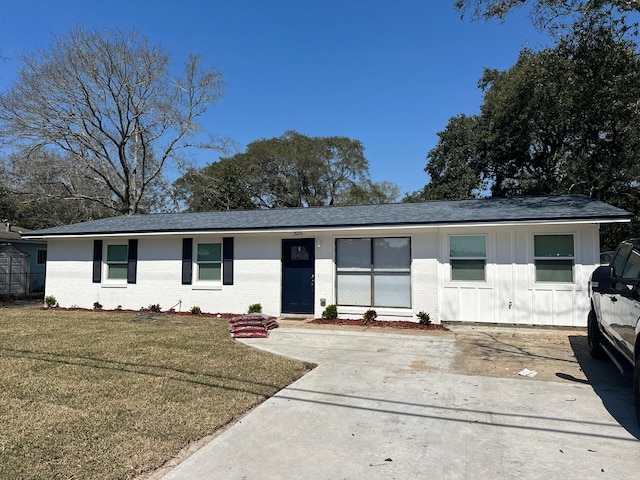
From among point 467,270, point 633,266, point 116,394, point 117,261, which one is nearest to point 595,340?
point 633,266

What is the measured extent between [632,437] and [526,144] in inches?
867

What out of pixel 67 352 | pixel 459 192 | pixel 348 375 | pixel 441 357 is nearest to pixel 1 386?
pixel 67 352

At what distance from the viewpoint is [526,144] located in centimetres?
2312

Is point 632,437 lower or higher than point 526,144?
lower

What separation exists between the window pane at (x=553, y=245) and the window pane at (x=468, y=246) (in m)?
1.18

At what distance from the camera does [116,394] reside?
5121mm

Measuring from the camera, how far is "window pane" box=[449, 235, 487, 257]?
10.8 meters

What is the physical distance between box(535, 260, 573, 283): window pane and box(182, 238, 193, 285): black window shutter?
971 centimetres

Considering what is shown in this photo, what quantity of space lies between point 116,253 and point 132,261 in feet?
2.86

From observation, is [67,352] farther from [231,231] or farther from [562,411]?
[562,411]

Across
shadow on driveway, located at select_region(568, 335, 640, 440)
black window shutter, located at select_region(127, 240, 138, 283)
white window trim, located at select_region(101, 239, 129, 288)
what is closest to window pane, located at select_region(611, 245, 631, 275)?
shadow on driveway, located at select_region(568, 335, 640, 440)

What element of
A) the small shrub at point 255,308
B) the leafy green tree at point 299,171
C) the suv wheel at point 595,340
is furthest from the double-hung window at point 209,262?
the leafy green tree at point 299,171

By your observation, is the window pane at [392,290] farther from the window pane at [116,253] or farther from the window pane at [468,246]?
the window pane at [116,253]

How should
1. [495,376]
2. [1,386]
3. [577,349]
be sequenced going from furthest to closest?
[577,349] < [495,376] < [1,386]
